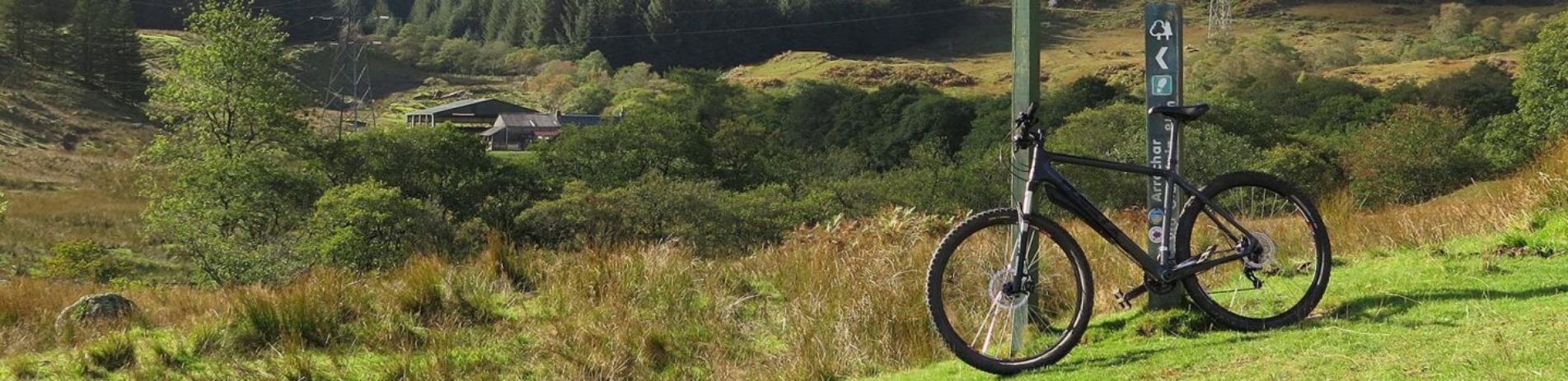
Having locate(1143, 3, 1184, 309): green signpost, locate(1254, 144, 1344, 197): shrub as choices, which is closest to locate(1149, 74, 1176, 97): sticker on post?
locate(1143, 3, 1184, 309): green signpost

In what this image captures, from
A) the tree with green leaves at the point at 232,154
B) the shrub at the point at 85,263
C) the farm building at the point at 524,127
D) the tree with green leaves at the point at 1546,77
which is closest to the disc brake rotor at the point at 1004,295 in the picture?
the tree with green leaves at the point at 232,154

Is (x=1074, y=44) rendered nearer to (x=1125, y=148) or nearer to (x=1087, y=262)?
(x=1125, y=148)

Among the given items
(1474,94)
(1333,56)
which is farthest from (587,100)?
(1474,94)

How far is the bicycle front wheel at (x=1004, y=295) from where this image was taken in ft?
17.0

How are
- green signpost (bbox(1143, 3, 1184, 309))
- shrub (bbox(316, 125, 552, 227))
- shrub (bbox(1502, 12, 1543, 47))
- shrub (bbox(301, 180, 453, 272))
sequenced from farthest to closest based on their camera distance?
1. shrub (bbox(1502, 12, 1543, 47))
2. shrub (bbox(316, 125, 552, 227))
3. shrub (bbox(301, 180, 453, 272))
4. green signpost (bbox(1143, 3, 1184, 309))

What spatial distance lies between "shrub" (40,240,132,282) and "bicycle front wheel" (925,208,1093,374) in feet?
115

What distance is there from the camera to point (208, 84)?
48.6m

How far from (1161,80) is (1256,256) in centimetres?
96

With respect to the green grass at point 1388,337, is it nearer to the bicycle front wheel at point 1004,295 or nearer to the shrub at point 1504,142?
the bicycle front wheel at point 1004,295

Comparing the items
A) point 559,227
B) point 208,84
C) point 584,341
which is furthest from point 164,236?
point 584,341

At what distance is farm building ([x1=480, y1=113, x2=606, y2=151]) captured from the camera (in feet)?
341

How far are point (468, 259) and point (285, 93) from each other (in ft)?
149

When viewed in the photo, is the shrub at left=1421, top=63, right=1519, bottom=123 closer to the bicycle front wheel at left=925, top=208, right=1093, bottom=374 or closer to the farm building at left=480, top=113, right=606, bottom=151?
the farm building at left=480, top=113, right=606, bottom=151

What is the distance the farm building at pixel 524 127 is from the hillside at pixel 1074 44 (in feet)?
82.2
